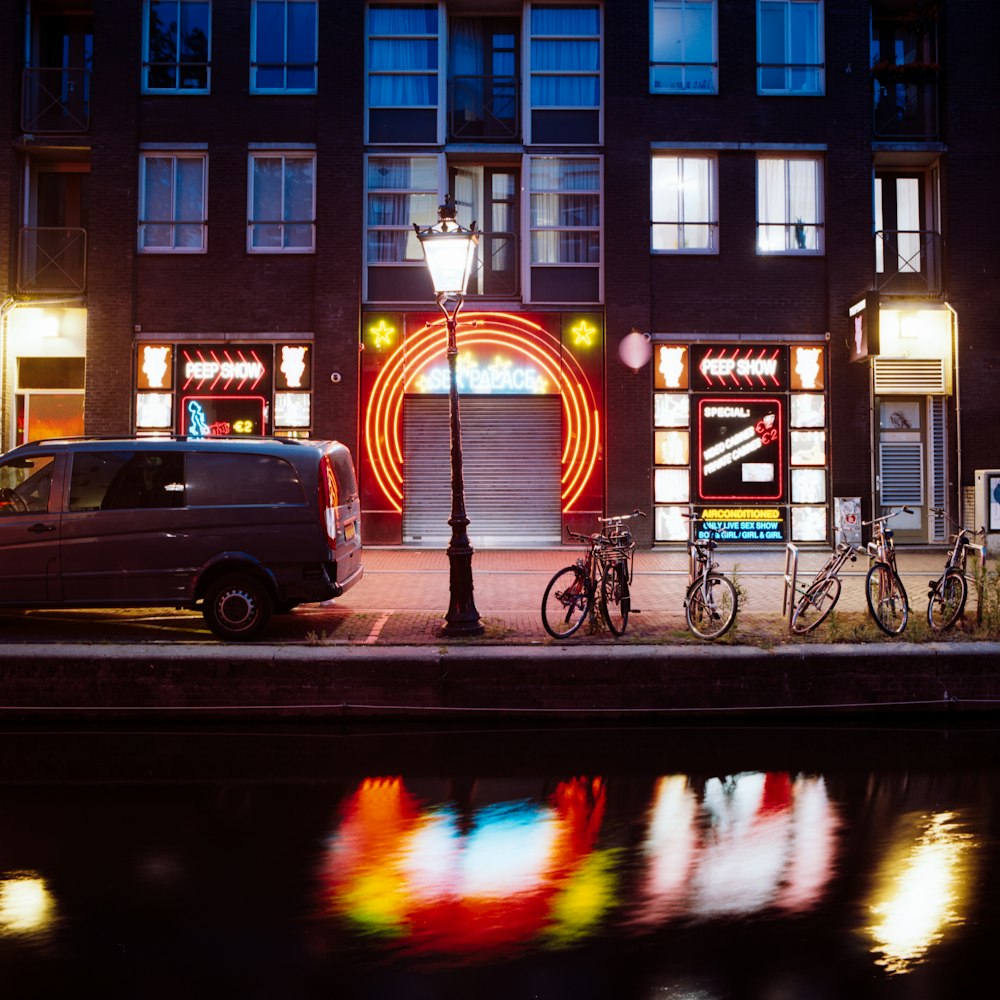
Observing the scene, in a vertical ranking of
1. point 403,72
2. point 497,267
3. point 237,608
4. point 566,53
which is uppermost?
point 566,53

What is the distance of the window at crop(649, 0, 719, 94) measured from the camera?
2047cm

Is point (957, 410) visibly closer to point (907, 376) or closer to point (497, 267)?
point (907, 376)

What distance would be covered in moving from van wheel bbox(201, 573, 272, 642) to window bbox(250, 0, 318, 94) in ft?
44.6

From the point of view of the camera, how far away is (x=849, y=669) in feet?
28.3

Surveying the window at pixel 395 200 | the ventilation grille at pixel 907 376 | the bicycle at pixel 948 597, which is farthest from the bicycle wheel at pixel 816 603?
the window at pixel 395 200

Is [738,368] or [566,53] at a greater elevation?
[566,53]

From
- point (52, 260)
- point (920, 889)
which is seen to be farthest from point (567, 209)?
point (920, 889)

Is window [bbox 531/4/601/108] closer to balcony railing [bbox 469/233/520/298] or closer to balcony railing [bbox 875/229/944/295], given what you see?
balcony railing [bbox 469/233/520/298]

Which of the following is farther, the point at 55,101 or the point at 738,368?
the point at 55,101

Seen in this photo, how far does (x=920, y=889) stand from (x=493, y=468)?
15.9m

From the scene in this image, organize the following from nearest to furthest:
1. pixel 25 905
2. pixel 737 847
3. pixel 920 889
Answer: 1. pixel 25 905
2. pixel 920 889
3. pixel 737 847

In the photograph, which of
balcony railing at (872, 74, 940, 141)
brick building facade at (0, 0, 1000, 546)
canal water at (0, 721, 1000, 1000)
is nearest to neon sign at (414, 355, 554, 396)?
brick building facade at (0, 0, 1000, 546)

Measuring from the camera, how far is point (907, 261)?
826 inches

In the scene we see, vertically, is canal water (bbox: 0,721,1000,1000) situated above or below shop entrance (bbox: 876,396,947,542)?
below
